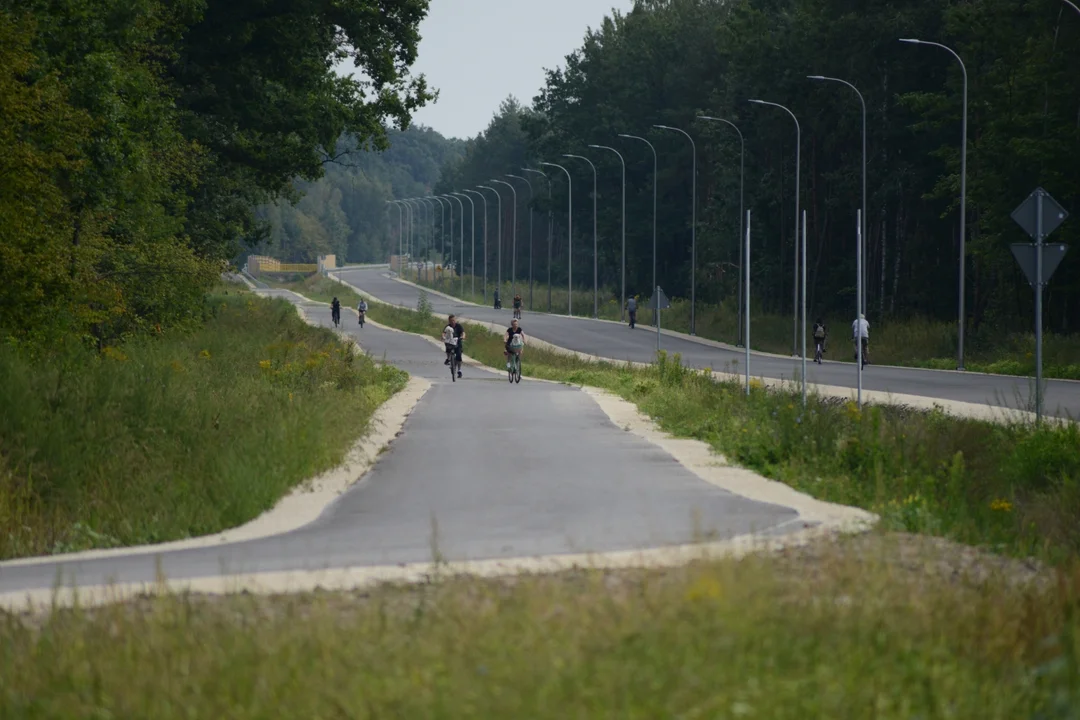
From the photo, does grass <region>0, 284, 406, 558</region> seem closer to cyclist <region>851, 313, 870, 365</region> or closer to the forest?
cyclist <region>851, 313, 870, 365</region>

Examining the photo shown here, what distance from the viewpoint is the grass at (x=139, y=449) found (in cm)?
1576

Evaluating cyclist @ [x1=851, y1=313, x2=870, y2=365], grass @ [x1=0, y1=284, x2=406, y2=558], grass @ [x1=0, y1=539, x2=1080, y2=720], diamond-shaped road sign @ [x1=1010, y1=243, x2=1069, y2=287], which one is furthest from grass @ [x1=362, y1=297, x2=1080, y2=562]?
cyclist @ [x1=851, y1=313, x2=870, y2=365]

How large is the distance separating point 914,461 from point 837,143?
6118 cm

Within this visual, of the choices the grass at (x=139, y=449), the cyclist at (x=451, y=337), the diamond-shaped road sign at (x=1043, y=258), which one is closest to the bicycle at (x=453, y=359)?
the cyclist at (x=451, y=337)

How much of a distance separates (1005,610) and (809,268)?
72.5 metres

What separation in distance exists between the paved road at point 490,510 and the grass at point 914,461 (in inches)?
48.0

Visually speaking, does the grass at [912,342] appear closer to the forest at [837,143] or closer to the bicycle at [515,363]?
the forest at [837,143]

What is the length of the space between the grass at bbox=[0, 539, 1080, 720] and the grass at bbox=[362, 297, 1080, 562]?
3.24 m

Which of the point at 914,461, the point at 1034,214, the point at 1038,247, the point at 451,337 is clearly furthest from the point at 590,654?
the point at 451,337

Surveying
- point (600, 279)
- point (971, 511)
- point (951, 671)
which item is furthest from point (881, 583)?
point (600, 279)

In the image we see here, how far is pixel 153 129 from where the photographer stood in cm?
3556

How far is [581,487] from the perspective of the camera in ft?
57.0

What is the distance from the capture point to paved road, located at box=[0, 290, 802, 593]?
39.6ft

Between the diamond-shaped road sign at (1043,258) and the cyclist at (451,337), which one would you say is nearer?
the diamond-shaped road sign at (1043,258)
